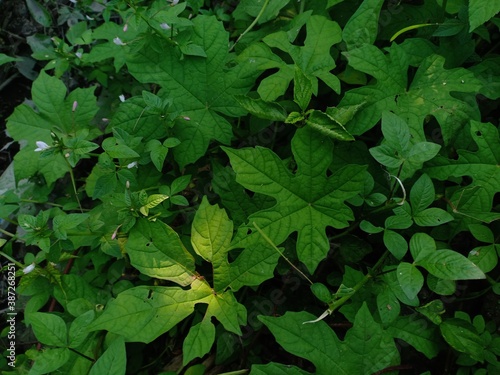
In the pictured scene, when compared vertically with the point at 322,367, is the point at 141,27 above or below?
above

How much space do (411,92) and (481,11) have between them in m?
0.42

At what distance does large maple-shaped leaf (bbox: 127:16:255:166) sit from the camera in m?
2.25

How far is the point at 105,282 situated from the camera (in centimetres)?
235

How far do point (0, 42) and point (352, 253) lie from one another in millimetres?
3121

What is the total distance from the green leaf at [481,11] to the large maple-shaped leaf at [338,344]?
121 cm

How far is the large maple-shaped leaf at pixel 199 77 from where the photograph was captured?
2.25m

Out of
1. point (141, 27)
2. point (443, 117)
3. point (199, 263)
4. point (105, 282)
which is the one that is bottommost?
point (105, 282)

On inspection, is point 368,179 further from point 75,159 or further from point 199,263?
point 75,159

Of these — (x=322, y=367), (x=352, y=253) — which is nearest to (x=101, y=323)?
(x=322, y=367)

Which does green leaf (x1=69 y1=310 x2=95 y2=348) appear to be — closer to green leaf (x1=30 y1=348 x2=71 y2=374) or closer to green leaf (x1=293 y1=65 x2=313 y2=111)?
green leaf (x1=30 y1=348 x2=71 y2=374)

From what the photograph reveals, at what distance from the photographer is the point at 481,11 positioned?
183 centimetres

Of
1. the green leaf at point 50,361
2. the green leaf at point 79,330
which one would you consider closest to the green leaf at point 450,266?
the green leaf at point 79,330

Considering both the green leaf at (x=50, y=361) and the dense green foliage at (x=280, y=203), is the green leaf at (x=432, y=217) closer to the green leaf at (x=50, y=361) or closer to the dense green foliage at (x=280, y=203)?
the dense green foliage at (x=280, y=203)

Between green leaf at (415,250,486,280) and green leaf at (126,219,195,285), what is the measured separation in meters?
0.96
